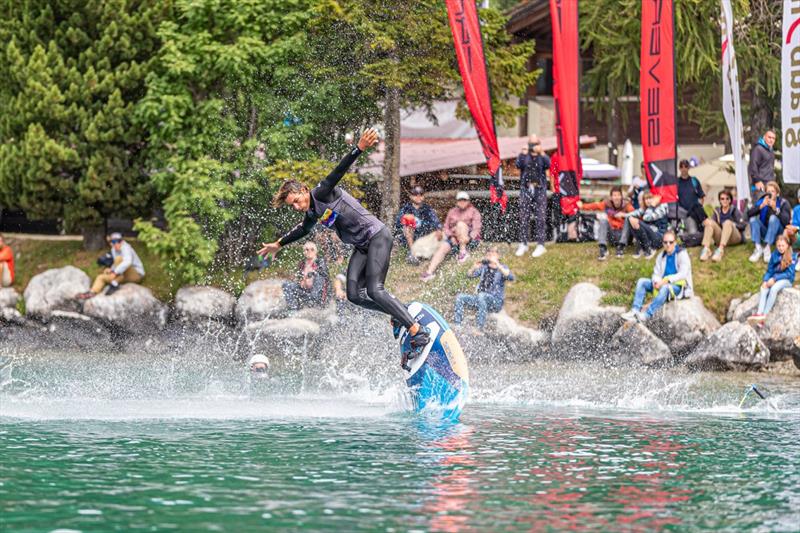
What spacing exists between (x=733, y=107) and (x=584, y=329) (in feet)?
14.3

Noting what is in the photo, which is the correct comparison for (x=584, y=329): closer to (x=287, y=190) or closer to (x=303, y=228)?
(x=303, y=228)

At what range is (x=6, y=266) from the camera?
953 inches

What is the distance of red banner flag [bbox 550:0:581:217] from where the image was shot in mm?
21656

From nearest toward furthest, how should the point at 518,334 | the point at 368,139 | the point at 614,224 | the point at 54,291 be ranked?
the point at 368,139 < the point at 518,334 < the point at 614,224 < the point at 54,291

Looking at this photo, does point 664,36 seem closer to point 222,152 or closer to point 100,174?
point 222,152

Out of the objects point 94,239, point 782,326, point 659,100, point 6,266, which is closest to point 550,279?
point 659,100

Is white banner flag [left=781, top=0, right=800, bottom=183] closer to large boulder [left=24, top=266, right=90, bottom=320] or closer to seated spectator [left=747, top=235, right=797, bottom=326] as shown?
seated spectator [left=747, top=235, right=797, bottom=326]

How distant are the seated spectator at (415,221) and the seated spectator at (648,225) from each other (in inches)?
135

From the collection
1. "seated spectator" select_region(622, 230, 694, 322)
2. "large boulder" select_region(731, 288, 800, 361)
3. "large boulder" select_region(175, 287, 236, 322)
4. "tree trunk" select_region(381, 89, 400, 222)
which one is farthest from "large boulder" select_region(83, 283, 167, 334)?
"large boulder" select_region(731, 288, 800, 361)

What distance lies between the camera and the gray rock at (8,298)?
23.6 metres

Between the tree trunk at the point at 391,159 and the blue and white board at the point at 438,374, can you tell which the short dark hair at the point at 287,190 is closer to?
the blue and white board at the point at 438,374

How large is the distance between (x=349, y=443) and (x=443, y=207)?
15.2 metres

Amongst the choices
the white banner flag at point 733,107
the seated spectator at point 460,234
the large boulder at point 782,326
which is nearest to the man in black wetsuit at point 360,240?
the large boulder at point 782,326

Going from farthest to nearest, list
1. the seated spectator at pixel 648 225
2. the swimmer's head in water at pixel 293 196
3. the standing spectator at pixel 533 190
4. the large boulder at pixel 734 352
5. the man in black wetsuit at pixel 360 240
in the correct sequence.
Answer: the standing spectator at pixel 533 190 < the seated spectator at pixel 648 225 < the large boulder at pixel 734 352 < the man in black wetsuit at pixel 360 240 < the swimmer's head in water at pixel 293 196
